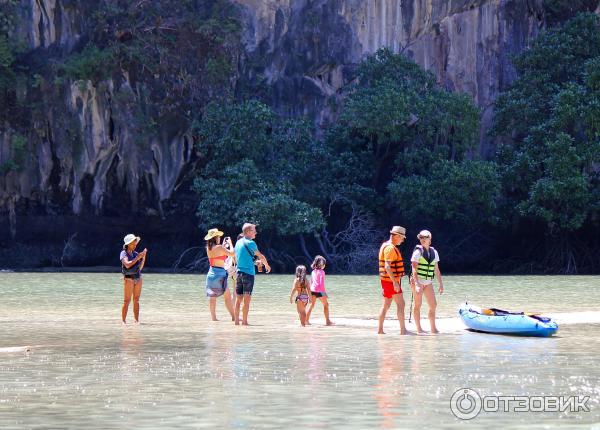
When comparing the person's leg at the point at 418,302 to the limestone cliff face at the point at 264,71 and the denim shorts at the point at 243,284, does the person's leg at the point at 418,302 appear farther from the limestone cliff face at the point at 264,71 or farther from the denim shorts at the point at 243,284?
the limestone cliff face at the point at 264,71

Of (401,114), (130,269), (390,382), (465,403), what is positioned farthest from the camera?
(401,114)

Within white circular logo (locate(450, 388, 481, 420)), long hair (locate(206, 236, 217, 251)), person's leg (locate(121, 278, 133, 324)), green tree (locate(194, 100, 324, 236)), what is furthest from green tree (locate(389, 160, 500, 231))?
white circular logo (locate(450, 388, 481, 420))

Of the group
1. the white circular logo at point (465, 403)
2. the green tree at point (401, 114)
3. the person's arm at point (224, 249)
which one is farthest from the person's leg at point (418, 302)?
the green tree at point (401, 114)

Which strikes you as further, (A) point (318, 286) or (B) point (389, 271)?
(A) point (318, 286)

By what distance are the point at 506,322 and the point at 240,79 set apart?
109 feet

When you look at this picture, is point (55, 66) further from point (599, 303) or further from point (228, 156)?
point (599, 303)

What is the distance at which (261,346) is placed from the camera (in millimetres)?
16547

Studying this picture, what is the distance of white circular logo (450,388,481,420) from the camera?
34.7ft

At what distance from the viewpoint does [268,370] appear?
45.1ft

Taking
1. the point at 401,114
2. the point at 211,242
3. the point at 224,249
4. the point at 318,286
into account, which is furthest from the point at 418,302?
the point at 401,114

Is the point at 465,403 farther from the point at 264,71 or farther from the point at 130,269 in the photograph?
the point at 264,71

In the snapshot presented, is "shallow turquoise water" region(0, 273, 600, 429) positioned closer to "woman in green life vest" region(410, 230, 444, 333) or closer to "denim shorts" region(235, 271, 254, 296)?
"denim shorts" region(235, 271, 254, 296)

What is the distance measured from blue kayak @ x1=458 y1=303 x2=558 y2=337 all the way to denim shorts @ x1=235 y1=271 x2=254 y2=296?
326 centimetres

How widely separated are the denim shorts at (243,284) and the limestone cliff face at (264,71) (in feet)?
90.7
